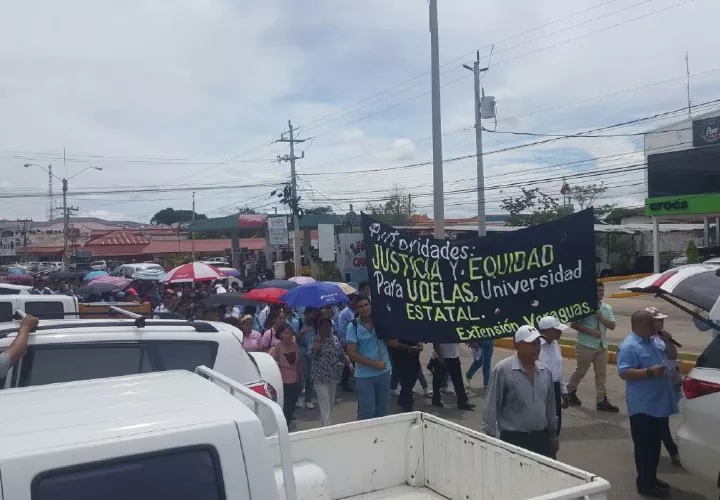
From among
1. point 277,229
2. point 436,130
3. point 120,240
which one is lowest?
point 277,229

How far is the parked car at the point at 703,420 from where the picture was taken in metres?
4.85

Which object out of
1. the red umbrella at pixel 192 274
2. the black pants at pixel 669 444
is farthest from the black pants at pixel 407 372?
the red umbrella at pixel 192 274

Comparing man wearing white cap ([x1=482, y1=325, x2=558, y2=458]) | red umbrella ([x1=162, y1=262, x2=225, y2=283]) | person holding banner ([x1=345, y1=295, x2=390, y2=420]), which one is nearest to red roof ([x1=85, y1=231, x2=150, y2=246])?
red umbrella ([x1=162, y1=262, x2=225, y2=283])

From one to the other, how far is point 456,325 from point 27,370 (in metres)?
4.14

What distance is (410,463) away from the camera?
439cm

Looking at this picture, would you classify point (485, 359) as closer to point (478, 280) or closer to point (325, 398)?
point (478, 280)

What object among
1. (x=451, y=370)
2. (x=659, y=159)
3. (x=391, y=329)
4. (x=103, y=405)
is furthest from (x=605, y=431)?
(x=659, y=159)

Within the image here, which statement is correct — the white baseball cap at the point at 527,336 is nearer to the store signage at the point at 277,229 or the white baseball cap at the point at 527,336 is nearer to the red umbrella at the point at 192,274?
the red umbrella at the point at 192,274

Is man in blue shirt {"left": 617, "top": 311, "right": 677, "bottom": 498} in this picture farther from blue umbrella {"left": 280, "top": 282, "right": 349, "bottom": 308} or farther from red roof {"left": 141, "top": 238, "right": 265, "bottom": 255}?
red roof {"left": 141, "top": 238, "right": 265, "bottom": 255}

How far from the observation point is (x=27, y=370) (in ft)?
13.8

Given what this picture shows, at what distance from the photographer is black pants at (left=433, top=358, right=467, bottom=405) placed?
889 centimetres

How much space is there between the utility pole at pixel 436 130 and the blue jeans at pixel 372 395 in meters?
7.72

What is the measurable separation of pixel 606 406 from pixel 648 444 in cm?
285

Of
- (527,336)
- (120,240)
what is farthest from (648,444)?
(120,240)
